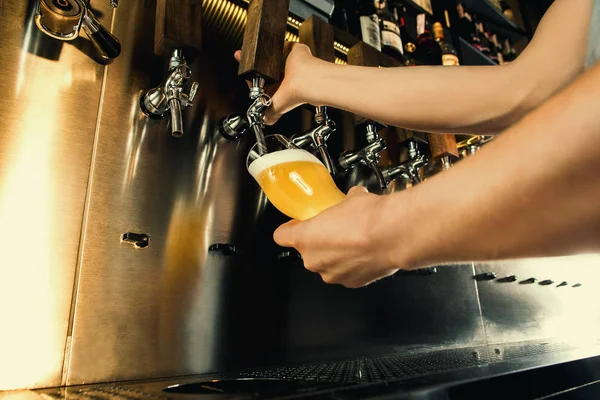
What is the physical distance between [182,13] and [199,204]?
36 cm

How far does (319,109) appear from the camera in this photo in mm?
906

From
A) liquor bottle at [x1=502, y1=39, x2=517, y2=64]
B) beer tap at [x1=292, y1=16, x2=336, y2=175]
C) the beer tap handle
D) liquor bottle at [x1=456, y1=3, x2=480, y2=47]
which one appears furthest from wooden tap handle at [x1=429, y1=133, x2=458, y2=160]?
liquor bottle at [x1=502, y1=39, x2=517, y2=64]

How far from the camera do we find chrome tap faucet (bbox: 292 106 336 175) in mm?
908

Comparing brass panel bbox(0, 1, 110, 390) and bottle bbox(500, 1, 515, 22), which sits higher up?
bottle bbox(500, 1, 515, 22)

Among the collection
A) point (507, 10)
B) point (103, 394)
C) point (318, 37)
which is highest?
point (507, 10)

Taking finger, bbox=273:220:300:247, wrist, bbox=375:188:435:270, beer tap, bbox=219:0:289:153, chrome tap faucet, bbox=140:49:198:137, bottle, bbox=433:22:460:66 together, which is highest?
bottle, bbox=433:22:460:66

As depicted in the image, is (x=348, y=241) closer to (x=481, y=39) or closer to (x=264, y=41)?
(x=264, y=41)

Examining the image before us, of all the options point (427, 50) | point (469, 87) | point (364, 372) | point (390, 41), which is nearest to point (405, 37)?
point (427, 50)

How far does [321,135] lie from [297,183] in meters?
0.38

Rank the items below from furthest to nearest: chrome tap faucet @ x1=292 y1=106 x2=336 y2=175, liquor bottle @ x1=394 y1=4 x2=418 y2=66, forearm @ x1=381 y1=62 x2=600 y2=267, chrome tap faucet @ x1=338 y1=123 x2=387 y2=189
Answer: liquor bottle @ x1=394 y1=4 x2=418 y2=66, chrome tap faucet @ x1=338 y1=123 x2=387 y2=189, chrome tap faucet @ x1=292 y1=106 x2=336 y2=175, forearm @ x1=381 y1=62 x2=600 y2=267

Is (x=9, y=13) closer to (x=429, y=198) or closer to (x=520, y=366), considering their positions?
(x=429, y=198)

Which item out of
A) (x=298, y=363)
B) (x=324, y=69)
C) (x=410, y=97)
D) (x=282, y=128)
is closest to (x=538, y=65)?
(x=410, y=97)

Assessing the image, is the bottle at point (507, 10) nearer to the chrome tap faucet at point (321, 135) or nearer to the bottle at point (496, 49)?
the bottle at point (496, 49)

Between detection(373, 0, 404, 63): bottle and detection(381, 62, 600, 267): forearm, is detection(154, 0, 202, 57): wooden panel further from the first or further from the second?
detection(373, 0, 404, 63): bottle
